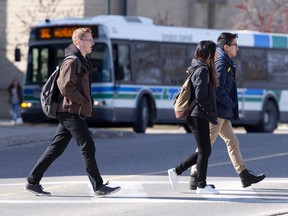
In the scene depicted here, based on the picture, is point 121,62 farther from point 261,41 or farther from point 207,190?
point 207,190

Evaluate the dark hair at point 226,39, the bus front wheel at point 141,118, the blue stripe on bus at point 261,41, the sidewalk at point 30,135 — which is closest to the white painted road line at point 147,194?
the dark hair at point 226,39

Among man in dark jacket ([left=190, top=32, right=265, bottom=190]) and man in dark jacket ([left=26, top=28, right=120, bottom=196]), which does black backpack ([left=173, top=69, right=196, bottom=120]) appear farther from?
man in dark jacket ([left=26, top=28, right=120, bottom=196])

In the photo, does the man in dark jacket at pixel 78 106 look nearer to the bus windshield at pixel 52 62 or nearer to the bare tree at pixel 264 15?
the bus windshield at pixel 52 62

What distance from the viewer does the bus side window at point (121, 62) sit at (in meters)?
27.5

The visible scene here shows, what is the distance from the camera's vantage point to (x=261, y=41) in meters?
32.4

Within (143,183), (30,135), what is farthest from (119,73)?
(143,183)

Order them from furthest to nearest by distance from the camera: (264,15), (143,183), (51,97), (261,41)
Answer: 1. (264,15)
2. (261,41)
3. (143,183)
4. (51,97)

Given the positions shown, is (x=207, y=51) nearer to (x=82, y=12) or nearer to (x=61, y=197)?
(x=61, y=197)

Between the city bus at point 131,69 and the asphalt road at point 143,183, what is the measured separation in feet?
19.7

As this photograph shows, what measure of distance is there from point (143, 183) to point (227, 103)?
6.01 feet

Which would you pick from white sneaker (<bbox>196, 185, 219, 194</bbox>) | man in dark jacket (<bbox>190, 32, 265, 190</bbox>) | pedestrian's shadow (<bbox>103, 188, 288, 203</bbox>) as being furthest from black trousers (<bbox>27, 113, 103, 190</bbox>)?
man in dark jacket (<bbox>190, 32, 265, 190</bbox>)

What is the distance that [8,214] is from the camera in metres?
11.4

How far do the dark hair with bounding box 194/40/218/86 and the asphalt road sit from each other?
1417mm

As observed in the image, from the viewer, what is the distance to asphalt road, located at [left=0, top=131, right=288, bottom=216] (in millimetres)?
11883
